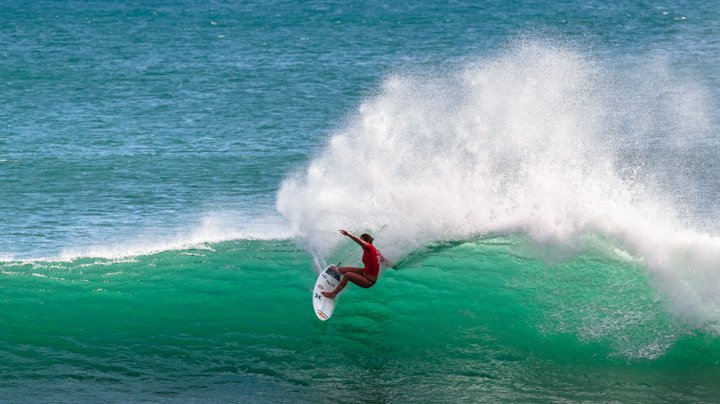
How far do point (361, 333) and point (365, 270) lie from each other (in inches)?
48.0

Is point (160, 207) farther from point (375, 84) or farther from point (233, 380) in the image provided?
point (375, 84)

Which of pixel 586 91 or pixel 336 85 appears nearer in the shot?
pixel 586 91

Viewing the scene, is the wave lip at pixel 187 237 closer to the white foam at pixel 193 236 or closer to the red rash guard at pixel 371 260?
the white foam at pixel 193 236

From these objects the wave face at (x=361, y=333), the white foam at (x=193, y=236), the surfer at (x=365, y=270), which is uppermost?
the white foam at (x=193, y=236)

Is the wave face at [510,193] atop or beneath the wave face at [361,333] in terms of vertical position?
atop

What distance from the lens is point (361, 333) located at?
52.9 ft

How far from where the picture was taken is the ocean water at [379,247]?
14867 mm

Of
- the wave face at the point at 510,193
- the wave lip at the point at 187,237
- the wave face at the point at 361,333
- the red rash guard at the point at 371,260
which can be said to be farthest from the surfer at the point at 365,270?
the wave lip at the point at 187,237

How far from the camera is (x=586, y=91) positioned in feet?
119

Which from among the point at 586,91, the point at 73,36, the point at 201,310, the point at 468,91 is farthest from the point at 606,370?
the point at 73,36

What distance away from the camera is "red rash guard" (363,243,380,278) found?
1527 centimetres

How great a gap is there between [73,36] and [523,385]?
1688 inches

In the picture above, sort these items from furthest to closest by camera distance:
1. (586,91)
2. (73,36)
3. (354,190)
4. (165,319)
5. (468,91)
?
(73,36) < (586,91) < (468,91) < (354,190) < (165,319)

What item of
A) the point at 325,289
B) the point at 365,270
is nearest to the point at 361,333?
the point at 325,289
